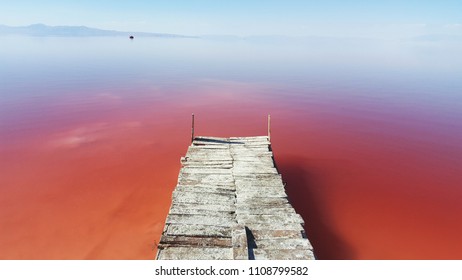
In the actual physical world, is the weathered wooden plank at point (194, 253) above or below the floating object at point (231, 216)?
below

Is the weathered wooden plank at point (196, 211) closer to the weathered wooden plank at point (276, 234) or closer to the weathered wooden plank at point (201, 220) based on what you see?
the weathered wooden plank at point (201, 220)

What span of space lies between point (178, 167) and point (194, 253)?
9.39m

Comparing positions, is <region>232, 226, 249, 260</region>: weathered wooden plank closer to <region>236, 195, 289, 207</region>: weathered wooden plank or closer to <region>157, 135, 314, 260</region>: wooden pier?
Answer: <region>157, 135, 314, 260</region>: wooden pier

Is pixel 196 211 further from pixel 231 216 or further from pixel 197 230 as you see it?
pixel 231 216

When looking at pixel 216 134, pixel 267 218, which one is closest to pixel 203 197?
pixel 267 218

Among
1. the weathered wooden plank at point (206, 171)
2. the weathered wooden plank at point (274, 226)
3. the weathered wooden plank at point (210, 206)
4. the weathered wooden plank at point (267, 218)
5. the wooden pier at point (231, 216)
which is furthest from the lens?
the weathered wooden plank at point (206, 171)

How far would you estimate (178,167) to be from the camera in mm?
16766

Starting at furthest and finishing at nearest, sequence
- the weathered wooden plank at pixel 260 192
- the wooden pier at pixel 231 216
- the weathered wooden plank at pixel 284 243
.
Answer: the weathered wooden plank at pixel 260 192 < the weathered wooden plank at pixel 284 243 < the wooden pier at pixel 231 216

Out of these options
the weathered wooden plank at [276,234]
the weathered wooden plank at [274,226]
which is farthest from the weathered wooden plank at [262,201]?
the weathered wooden plank at [276,234]

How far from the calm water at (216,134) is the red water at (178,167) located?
0.07 metres

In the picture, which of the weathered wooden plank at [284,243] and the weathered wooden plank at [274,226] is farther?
the weathered wooden plank at [274,226]

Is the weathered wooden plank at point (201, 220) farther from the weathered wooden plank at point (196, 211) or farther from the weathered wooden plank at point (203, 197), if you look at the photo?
the weathered wooden plank at point (203, 197)

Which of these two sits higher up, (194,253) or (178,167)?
(194,253)

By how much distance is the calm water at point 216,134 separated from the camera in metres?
11.4
